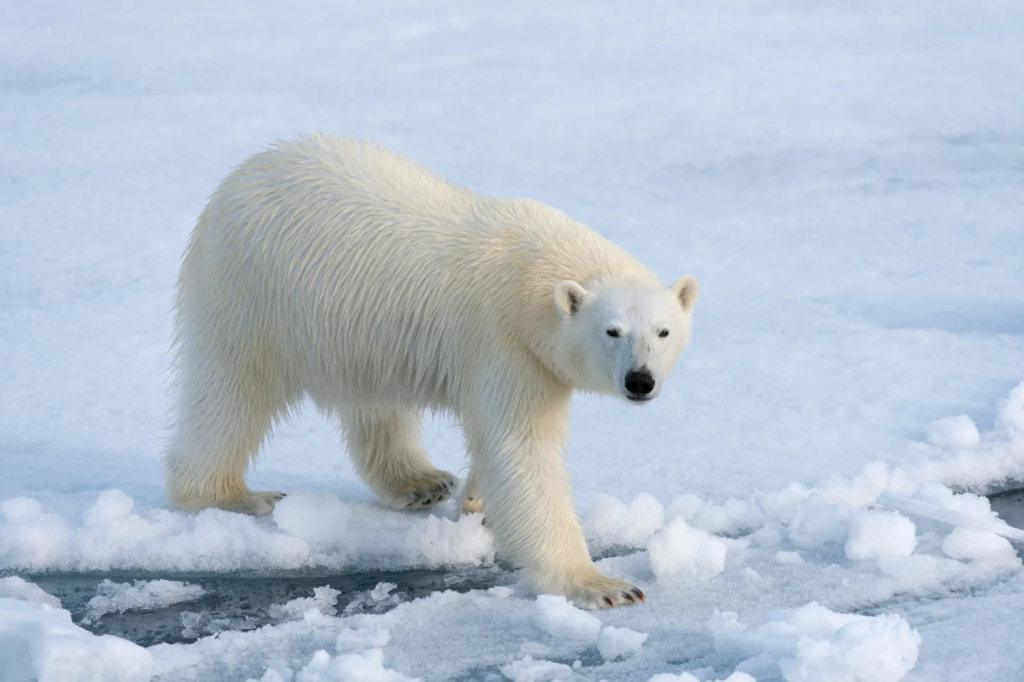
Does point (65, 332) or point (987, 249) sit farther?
point (987, 249)

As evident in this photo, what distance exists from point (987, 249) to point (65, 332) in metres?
5.13

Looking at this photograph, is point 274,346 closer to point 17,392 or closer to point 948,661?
point 17,392

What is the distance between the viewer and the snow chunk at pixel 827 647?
293 centimetres

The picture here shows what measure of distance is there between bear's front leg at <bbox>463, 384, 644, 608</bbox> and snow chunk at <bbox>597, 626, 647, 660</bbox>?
339 mm

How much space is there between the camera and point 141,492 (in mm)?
4656

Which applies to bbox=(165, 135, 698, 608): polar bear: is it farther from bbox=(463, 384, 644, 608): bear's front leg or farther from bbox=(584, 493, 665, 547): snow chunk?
bbox=(584, 493, 665, 547): snow chunk

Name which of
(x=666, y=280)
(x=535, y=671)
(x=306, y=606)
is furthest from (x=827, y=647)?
(x=666, y=280)

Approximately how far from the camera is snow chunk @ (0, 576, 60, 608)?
3.71 metres

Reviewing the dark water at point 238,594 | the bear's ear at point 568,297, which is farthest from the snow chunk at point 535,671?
the bear's ear at point 568,297

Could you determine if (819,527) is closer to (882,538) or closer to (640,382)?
(882,538)

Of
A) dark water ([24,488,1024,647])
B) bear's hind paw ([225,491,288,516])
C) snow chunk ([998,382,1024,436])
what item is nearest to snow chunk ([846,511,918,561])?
dark water ([24,488,1024,647])

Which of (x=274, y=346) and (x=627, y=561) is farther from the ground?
(x=274, y=346)

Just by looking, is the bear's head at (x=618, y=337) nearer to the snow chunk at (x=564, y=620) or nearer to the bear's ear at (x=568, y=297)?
the bear's ear at (x=568, y=297)

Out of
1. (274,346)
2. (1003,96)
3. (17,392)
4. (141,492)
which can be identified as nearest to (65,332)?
(17,392)
